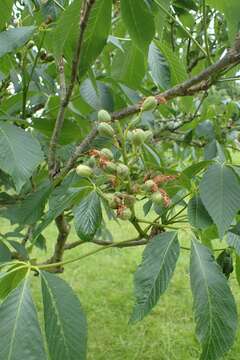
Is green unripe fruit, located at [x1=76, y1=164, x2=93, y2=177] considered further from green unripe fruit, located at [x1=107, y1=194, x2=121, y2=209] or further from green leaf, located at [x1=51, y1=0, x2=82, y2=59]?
green leaf, located at [x1=51, y1=0, x2=82, y2=59]

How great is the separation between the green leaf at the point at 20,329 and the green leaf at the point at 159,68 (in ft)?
1.87

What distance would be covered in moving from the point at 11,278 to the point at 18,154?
0.19 m

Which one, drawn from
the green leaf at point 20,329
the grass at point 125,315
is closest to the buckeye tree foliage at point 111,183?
the green leaf at point 20,329

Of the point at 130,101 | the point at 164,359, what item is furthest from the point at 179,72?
the point at 164,359

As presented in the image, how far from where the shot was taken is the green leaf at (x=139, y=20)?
733mm

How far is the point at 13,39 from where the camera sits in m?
0.87

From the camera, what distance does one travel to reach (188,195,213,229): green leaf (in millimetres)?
884

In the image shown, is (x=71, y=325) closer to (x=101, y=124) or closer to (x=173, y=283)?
(x=101, y=124)

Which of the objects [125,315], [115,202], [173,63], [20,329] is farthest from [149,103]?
[125,315]

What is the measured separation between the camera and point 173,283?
10.9 feet

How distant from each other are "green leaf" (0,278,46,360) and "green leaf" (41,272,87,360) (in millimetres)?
26

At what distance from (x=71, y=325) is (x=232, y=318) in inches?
8.9

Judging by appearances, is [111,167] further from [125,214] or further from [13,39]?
[13,39]

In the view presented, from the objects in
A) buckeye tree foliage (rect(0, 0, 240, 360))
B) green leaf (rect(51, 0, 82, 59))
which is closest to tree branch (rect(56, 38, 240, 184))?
buckeye tree foliage (rect(0, 0, 240, 360))
